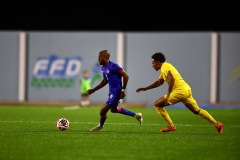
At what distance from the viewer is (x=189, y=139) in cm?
1410

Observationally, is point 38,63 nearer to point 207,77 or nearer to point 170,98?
point 207,77

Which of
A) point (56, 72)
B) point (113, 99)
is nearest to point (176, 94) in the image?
point (113, 99)

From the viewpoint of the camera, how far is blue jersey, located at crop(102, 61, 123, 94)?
15641 millimetres

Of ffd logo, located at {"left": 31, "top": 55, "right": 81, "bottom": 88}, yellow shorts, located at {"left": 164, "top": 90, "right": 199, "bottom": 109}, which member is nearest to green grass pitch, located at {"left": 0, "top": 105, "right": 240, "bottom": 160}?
yellow shorts, located at {"left": 164, "top": 90, "right": 199, "bottom": 109}

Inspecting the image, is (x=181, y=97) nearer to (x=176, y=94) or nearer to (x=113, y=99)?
(x=176, y=94)

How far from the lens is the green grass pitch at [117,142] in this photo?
1141cm
